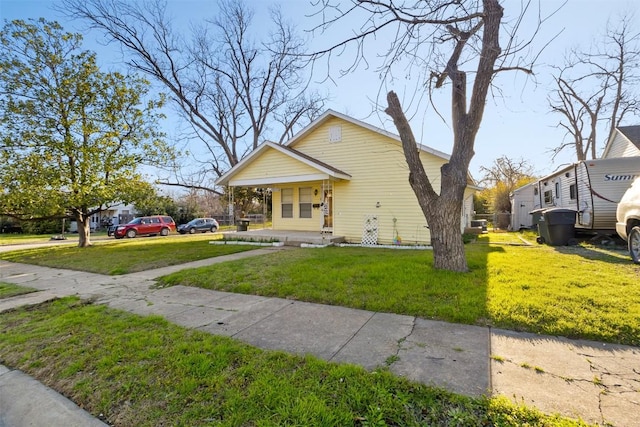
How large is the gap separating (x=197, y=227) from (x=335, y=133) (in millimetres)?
18103

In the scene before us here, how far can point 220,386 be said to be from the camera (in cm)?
222

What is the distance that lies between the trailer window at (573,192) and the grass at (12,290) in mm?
15911

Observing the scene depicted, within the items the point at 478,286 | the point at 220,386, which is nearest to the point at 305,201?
the point at 478,286

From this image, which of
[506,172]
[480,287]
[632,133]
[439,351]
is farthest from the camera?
[506,172]

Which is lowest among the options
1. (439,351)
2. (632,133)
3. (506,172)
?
(439,351)

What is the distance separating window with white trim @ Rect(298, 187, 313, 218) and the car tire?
33.2 ft

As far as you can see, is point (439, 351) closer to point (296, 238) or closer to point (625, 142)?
point (296, 238)

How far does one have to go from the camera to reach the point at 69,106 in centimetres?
1177

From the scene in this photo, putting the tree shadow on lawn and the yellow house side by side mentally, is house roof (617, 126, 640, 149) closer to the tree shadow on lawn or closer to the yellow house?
the tree shadow on lawn

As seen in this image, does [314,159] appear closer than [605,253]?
No

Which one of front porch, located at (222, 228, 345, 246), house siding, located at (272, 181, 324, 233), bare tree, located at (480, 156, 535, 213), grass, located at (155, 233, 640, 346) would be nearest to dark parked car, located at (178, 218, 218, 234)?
house siding, located at (272, 181, 324, 233)

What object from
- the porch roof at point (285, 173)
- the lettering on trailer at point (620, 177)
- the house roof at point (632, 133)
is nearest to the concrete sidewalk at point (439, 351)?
the porch roof at point (285, 173)

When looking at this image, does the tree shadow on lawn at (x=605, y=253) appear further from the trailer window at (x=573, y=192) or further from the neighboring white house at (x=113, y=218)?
the neighboring white house at (x=113, y=218)

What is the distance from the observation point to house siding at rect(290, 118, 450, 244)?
10.3 meters
